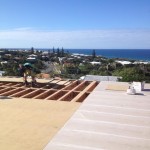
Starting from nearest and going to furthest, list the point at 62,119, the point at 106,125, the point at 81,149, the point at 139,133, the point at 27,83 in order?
the point at 81,149, the point at 139,133, the point at 106,125, the point at 62,119, the point at 27,83

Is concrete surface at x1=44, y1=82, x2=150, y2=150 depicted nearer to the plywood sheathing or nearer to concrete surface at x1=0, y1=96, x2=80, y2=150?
concrete surface at x1=0, y1=96, x2=80, y2=150

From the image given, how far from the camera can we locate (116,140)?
4520 millimetres

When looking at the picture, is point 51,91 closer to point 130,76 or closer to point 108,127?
point 108,127

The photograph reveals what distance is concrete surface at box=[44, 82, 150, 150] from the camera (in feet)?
14.2

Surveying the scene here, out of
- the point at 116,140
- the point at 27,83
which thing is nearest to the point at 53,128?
the point at 116,140

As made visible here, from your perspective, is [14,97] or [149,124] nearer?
[149,124]

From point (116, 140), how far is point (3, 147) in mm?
1879

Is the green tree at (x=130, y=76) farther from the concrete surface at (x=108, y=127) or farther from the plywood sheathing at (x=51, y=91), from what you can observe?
the concrete surface at (x=108, y=127)

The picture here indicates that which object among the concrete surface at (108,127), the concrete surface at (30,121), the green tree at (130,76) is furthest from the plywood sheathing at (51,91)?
the green tree at (130,76)

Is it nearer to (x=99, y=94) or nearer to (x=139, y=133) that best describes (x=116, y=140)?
(x=139, y=133)

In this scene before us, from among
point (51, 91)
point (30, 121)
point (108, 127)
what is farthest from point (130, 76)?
point (108, 127)

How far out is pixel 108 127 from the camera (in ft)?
16.9

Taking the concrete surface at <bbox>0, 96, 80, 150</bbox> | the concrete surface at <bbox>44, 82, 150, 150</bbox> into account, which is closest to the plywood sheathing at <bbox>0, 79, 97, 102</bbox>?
the concrete surface at <bbox>0, 96, 80, 150</bbox>

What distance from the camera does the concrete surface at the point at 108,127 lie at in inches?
170
